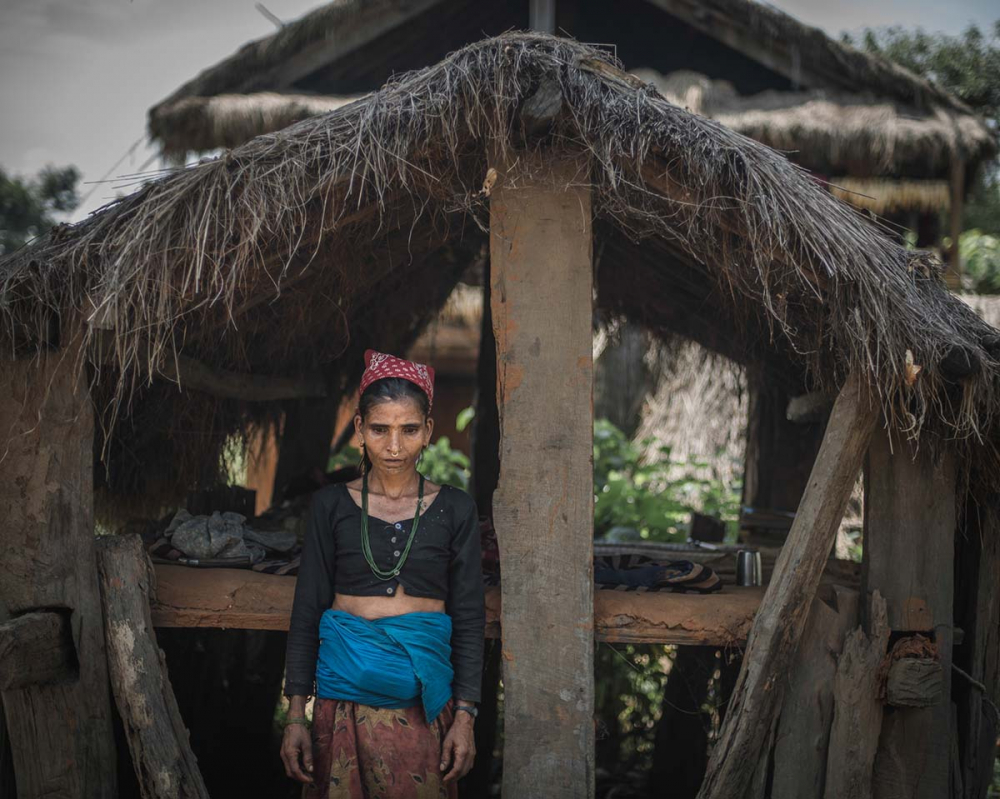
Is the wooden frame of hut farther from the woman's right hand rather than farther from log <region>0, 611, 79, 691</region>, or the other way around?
the woman's right hand

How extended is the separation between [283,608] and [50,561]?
783mm

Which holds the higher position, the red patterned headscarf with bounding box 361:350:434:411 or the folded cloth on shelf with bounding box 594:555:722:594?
the red patterned headscarf with bounding box 361:350:434:411

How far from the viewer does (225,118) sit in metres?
6.26

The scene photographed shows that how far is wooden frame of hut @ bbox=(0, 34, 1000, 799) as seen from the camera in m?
2.77

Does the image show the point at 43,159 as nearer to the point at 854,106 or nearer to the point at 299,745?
the point at 854,106

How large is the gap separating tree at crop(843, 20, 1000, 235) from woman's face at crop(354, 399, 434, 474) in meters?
10.4

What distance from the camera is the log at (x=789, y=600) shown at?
2.89 meters

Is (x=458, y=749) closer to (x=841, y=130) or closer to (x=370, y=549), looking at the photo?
(x=370, y=549)

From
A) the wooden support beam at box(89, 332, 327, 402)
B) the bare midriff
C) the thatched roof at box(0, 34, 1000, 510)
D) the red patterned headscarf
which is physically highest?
the thatched roof at box(0, 34, 1000, 510)

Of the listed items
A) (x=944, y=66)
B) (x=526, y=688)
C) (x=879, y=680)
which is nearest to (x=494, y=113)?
(x=526, y=688)

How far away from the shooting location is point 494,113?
9.11ft

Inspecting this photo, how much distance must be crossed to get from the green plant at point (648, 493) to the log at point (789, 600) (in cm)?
315

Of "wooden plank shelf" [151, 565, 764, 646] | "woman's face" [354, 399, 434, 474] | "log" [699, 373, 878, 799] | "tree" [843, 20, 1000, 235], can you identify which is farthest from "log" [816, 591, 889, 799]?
"tree" [843, 20, 1000, 235]

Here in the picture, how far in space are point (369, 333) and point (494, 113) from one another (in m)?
2.40
